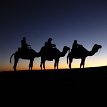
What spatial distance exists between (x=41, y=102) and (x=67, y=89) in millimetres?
1541

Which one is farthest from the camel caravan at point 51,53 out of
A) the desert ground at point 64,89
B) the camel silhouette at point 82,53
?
the desert ground at point 64,89

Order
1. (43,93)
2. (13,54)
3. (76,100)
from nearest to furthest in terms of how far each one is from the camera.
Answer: (76,100) → (43,93) → (13,54)

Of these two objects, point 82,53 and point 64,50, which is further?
point 64,50

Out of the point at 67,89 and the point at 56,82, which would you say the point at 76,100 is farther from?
the point at 56,82

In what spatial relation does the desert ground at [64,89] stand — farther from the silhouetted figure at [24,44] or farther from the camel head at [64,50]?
the camel head at [64,50]

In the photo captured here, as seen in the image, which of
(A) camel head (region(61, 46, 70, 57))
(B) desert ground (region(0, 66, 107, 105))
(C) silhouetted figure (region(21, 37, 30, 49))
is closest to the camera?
(B) desert ground (region(0, 66, 107, 105))

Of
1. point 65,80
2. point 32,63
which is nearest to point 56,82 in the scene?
point 65,80

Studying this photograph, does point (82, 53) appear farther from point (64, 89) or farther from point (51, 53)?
point (64, 89)

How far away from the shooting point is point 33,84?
1257 cm

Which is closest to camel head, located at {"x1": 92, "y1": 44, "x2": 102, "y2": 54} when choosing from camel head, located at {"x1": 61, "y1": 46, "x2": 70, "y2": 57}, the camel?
camel head, located at {"x1": 61, "y1": 46, "x2": 70, "y2": 57}

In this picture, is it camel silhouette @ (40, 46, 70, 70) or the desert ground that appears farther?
camel silhouette @ (40, 46, 70, 70)

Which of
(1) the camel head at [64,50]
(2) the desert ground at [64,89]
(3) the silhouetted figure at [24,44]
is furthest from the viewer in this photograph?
(1) the camel head at [64,50]

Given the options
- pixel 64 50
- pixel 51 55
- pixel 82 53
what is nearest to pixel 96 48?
pixel 82 53

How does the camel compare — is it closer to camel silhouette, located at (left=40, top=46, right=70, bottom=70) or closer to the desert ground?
camel silhouette, located at (left=40, top=46, right=70, bottom=70)
